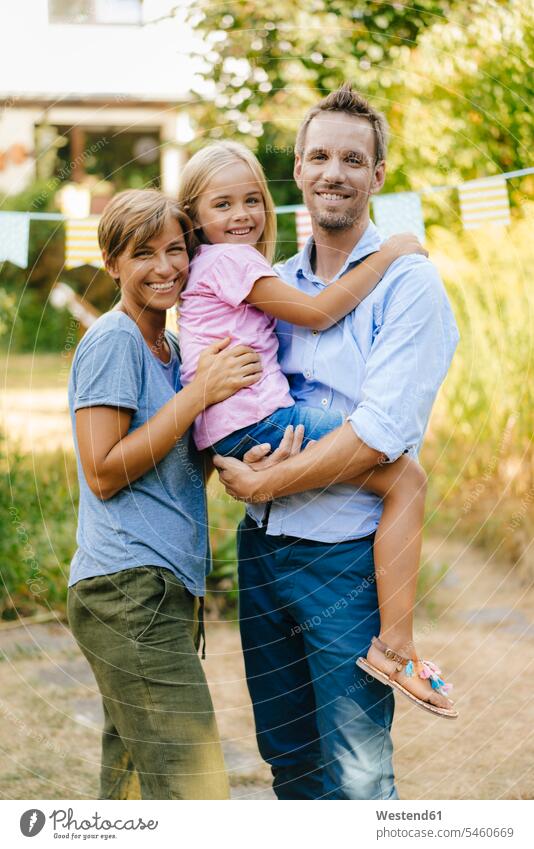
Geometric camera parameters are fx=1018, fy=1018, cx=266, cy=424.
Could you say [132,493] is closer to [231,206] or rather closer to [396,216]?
[231,206]

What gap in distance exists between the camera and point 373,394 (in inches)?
90.3

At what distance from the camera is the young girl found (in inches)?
95.4

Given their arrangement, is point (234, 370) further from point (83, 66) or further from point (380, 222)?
point (83, 66)

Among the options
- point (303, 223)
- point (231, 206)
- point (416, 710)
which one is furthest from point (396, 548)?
point (416, 710)

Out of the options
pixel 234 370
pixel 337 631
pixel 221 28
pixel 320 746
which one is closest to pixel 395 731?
pixel 320 746

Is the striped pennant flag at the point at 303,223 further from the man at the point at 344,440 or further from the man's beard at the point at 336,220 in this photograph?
the man's beard at the point at 336,220

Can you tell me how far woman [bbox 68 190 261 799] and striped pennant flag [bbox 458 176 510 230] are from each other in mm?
1807

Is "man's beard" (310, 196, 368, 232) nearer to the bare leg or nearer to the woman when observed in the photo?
the woman

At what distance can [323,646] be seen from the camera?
95.4 inches

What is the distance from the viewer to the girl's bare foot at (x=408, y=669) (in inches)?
94.6

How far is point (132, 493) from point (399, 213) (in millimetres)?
2078

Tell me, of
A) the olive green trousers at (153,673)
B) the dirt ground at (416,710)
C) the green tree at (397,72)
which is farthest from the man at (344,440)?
the green tree at (397,72)
